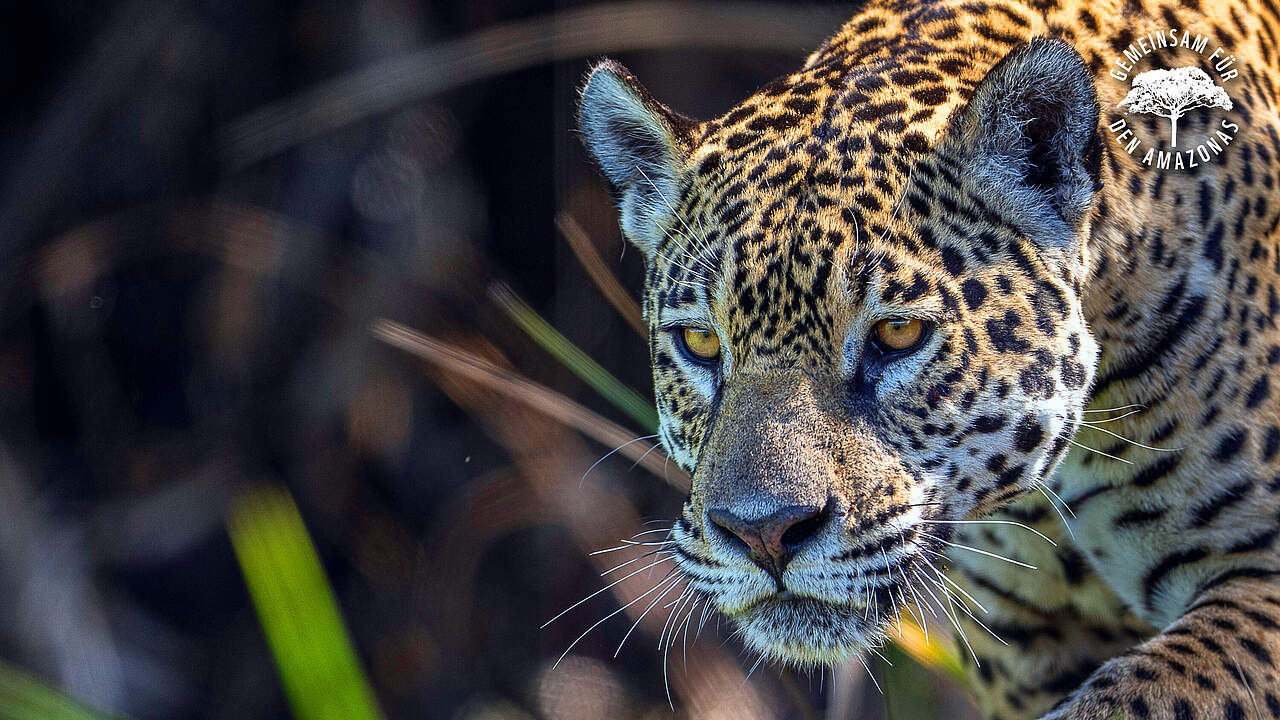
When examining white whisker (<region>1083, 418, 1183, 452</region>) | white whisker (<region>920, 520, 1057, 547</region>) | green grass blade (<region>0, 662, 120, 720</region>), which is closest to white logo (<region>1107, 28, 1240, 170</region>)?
white whisker (<region>1083, 418, 1183, 452</region>)

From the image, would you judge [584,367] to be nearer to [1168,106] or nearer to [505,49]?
[1168,106]

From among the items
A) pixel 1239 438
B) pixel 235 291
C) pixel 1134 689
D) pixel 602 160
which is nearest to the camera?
pixel 1134 689

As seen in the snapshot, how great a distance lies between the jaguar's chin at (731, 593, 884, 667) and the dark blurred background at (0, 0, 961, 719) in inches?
152

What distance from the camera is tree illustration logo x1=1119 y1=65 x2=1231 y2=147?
10.4 feet

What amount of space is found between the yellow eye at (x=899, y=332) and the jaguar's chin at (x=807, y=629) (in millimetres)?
577

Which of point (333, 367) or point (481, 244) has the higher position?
point (481, 244)

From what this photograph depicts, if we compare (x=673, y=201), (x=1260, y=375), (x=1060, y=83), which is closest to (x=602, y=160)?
(x=673, y=201)

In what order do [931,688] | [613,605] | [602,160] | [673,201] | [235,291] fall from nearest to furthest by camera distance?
[673,201]
[602,160]
[931,688]
[235,291]
[613,605]

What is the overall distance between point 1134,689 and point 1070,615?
1.08 meters

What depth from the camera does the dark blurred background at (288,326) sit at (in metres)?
7.26

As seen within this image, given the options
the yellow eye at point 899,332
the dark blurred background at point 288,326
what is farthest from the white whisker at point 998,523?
the dark blurred background at point 288,326

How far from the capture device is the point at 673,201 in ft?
11.1

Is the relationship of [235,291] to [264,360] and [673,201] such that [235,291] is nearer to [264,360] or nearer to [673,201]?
[264,360]

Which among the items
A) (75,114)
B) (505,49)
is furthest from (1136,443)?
(75,114)
